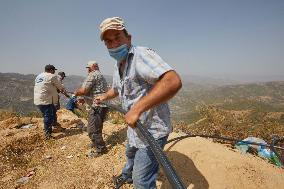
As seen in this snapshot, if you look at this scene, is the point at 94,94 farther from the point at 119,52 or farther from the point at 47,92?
the point at 119,52

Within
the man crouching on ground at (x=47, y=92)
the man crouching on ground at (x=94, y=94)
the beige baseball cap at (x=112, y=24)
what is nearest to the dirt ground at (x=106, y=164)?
the man crouching on ground at (x=94, y=94)

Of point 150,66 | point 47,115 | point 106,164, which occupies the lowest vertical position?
point 106,164

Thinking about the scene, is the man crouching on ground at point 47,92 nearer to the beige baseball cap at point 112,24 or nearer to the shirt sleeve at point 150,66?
the beige baseball cap at point 112,24

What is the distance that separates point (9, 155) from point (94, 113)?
9.67 feet

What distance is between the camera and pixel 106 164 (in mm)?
6340

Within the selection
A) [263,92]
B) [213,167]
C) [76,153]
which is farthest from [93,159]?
[263,92]

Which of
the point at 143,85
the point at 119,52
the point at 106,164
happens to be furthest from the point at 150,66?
the point at 106,164

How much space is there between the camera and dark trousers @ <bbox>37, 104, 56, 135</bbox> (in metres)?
8.56

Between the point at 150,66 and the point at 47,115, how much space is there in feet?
22.8

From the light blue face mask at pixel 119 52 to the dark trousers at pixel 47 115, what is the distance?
6451 millimetres

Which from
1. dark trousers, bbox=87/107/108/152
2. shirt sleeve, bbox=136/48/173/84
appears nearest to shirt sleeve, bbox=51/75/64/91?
dark trousers, bbox=87/107/108/152

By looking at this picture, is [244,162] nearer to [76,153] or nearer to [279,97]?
[76,153]

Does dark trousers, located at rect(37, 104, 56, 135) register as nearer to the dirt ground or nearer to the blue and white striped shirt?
the dirt ground

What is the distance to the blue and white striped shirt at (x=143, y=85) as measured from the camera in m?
2.50
